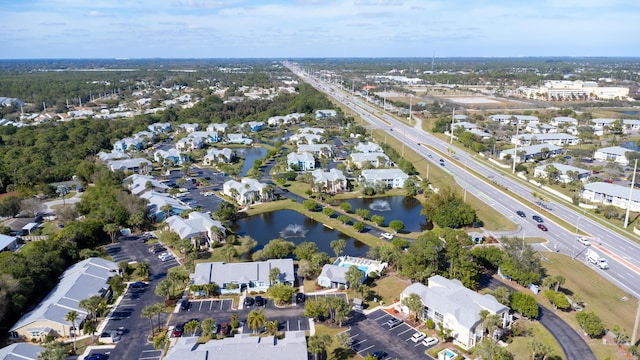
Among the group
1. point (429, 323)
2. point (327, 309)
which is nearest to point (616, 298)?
point (429, 323)

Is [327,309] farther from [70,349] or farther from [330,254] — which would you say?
[70,349]

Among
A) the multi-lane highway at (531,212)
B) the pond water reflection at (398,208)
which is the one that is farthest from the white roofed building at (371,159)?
the pond water reflection at (398,208)

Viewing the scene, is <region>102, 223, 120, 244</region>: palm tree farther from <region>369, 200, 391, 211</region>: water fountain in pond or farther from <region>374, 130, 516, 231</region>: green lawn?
<region>374, 130, 516, 231</region>: green lawn

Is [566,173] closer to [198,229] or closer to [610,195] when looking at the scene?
[610,195]

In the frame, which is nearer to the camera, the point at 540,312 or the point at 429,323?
the point at 429,323

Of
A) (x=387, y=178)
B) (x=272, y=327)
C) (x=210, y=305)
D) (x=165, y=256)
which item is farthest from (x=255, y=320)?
(x=387, y=178)

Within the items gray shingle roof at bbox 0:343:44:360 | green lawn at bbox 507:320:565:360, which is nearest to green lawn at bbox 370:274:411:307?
green lawn at bbox 507:320:565:360

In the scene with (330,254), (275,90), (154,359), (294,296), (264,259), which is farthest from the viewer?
(275,90)
